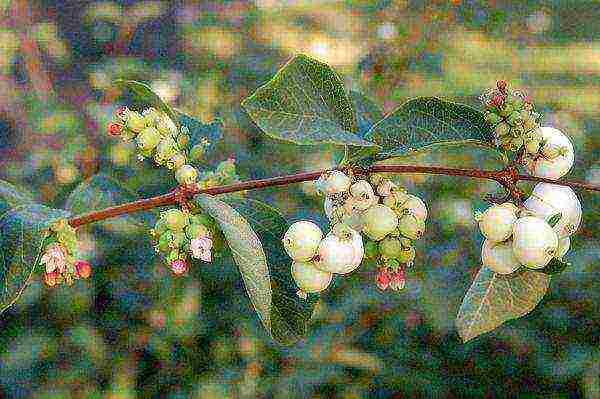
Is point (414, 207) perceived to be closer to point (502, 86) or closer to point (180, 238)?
point (502, 86)

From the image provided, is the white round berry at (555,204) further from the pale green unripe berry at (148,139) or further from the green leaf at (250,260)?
the pale green unripe berry at (148,139)

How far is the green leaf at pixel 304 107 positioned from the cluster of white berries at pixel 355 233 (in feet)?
0.24

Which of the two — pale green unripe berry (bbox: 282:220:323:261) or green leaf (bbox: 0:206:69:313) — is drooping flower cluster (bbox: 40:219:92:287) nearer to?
green leaf (bbox: 0:206:69:313)

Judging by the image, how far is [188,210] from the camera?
1.20m

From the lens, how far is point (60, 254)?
3.87 ft

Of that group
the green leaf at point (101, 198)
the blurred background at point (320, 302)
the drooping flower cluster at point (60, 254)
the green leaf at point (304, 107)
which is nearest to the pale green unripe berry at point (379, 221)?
the green leaf at point (304, 107)

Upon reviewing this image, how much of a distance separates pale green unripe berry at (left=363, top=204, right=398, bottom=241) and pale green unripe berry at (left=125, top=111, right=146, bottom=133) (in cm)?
39

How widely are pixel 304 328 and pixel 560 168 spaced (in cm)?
44

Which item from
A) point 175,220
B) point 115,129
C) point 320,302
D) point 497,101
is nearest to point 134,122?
point 115,129

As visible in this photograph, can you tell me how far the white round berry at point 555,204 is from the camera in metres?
1.11

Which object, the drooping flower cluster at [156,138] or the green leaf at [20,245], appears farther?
the drooping flower cluster at [156,138]

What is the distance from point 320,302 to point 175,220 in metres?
1.29

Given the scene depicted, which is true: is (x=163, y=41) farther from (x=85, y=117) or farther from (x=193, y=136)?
(x=193, y=136)

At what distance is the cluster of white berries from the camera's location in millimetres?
1105
